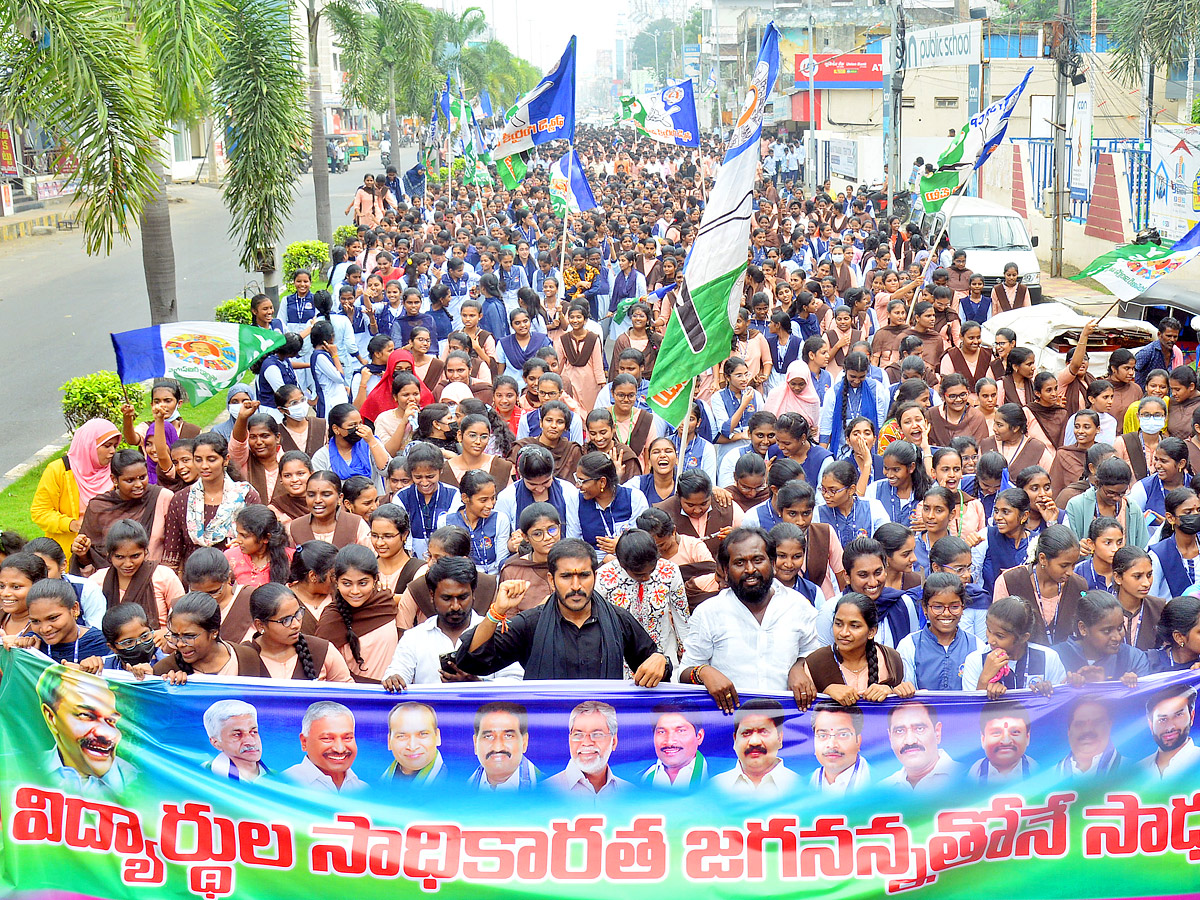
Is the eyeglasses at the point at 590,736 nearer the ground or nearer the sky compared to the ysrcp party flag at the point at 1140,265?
nearer the ground

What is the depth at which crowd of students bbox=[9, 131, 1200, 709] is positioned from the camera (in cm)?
483

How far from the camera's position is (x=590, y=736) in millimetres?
4402

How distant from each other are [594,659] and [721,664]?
0.50 metres

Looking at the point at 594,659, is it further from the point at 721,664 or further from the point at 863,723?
the point at 863,723

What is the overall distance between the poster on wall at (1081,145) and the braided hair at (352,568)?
2259cm

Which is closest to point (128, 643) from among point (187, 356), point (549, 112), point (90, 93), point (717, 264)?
point (717, 264)

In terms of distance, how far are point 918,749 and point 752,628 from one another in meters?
0.75

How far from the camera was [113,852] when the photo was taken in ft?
14.3

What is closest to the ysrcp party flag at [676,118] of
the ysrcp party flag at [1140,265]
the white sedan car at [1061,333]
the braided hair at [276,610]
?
the white sedan car at [1061,333]

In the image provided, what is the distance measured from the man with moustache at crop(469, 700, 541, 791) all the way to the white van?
15.2 meters

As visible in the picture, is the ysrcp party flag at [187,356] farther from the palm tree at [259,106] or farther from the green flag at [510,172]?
the green flag at [510,172]

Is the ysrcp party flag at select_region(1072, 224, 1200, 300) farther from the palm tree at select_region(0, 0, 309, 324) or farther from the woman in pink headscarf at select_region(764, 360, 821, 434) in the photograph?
the palm tree at select_region(0, 0, 309, 324)

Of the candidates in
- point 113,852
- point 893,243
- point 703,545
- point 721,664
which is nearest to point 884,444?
point 703,545

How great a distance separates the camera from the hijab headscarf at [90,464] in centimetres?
692
